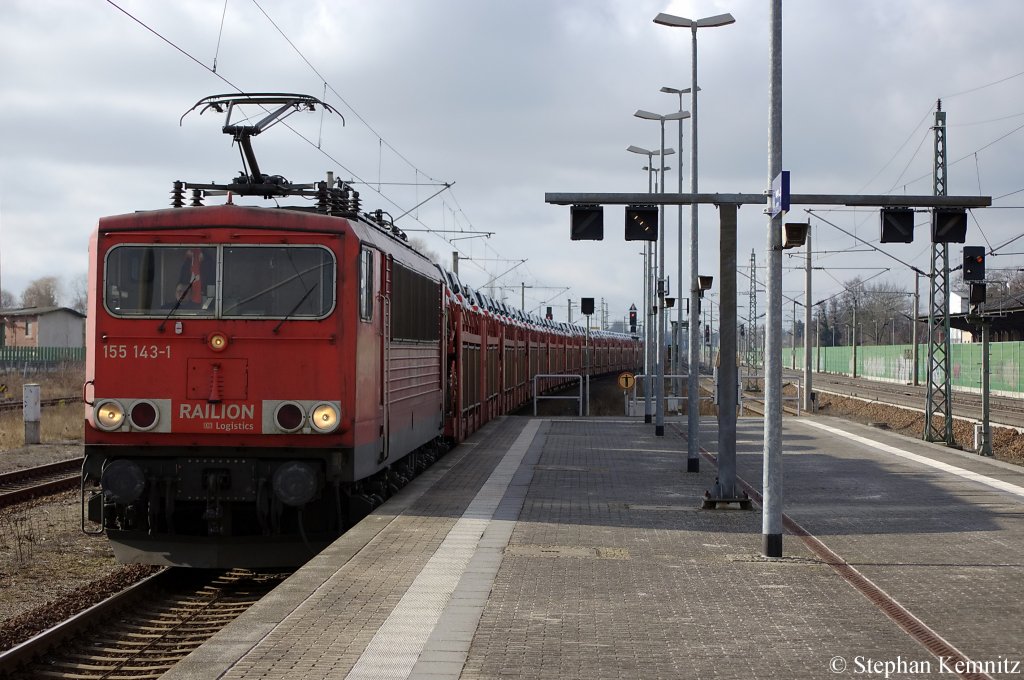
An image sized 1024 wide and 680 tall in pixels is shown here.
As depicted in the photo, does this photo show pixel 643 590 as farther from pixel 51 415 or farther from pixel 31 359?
pixel 31 359

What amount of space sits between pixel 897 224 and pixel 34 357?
174ft

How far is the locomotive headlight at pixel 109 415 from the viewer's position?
10531 mm

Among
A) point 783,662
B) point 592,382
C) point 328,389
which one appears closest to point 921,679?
point 783,662

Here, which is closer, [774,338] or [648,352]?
[774,338]

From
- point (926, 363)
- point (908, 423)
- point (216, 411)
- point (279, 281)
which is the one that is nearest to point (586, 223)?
point (279, 281)

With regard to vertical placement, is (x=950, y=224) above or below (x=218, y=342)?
above

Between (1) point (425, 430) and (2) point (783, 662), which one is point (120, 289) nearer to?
(1) point (425, 430)

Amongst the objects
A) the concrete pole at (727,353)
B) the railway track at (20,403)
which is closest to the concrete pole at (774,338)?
the concrete pole at (727,353)

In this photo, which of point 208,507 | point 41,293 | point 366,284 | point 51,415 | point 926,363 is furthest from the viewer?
point 41,293

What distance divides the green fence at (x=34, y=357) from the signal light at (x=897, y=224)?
4728cm

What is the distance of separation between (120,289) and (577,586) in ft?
17.1

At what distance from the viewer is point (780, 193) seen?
34.5 feet

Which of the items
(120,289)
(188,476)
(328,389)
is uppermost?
(120,289)

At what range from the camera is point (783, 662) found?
670 cm
